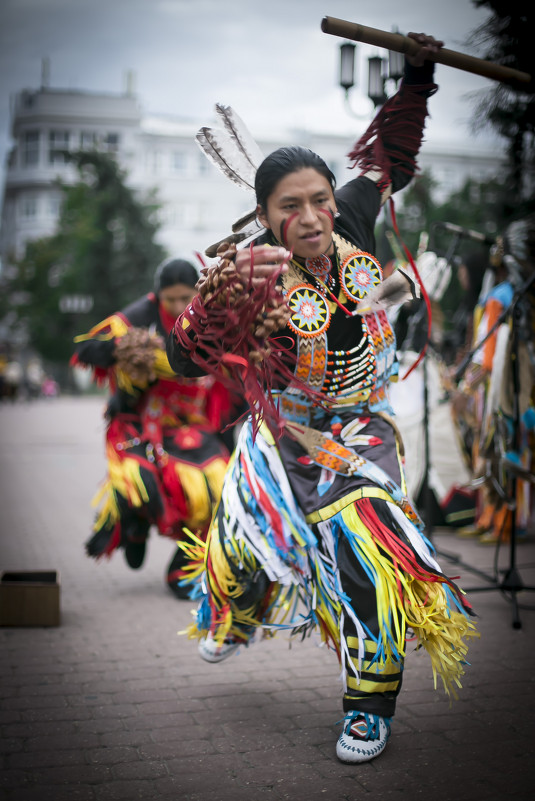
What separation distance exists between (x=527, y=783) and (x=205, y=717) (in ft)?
3.85

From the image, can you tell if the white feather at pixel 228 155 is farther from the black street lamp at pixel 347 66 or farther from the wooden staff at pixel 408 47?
the black street lamp at pixel 347 66

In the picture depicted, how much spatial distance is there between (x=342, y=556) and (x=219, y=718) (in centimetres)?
87

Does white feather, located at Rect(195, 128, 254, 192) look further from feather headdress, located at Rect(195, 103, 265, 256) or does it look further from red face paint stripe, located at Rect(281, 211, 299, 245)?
red face paint stripe, located at Rect(281, 211, 299, 245)

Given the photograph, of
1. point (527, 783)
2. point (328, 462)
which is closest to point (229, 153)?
point (328, 462)

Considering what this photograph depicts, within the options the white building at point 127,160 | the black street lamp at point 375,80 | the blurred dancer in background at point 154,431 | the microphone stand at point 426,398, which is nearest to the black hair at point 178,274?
the blurred dancer in background at point 154,431

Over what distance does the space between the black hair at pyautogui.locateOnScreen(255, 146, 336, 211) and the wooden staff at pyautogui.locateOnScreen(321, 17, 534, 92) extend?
376 millimetres

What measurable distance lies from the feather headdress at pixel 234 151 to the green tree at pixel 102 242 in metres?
33.1

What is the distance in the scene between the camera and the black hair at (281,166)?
8.82 ft

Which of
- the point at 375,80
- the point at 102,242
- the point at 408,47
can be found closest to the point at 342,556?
the point at 408,47

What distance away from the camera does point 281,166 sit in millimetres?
2689

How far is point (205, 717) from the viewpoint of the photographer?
3.12m

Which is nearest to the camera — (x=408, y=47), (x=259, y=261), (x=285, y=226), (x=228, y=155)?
(x=259, y=261)

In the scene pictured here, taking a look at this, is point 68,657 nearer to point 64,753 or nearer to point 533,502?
point 64,753

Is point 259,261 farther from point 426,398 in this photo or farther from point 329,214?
point 426,398
